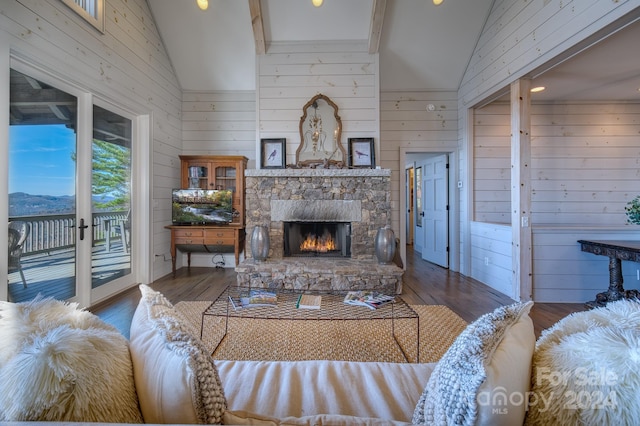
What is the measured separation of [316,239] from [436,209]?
2.44 metres

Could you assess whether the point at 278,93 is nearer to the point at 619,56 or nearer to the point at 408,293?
the point at 408,293

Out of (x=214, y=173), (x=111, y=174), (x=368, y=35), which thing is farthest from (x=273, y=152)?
(x=368, y=35)

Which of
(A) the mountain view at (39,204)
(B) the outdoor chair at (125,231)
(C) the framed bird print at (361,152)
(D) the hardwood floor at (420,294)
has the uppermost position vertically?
(C) the framed bird print at (361,152)

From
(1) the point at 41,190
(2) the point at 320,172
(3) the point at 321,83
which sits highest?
(3) the point at 321,83

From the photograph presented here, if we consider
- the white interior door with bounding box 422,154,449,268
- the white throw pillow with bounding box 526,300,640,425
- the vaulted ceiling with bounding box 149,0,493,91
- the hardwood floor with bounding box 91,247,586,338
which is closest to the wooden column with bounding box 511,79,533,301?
the hardwood floor with bounding box 91,247,586,338

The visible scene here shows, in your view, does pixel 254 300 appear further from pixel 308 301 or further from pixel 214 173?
pixel 214 173

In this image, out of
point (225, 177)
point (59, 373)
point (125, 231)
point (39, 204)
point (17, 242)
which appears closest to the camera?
point (59, 373)

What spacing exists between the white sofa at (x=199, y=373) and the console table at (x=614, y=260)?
287 cm

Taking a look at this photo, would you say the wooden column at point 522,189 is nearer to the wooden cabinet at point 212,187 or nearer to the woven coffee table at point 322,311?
the woven coffee table at point 322,311

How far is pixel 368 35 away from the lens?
4031 millimetres

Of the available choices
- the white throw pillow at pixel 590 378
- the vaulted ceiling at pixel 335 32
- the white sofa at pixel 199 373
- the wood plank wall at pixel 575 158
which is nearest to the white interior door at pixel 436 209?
the wood plank wall at pixel 575 158

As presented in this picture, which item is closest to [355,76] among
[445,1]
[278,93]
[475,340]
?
[278,93]

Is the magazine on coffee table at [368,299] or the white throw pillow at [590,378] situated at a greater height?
the white throw pillow at [590,378]

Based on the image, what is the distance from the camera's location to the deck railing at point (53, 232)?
2.43 m
